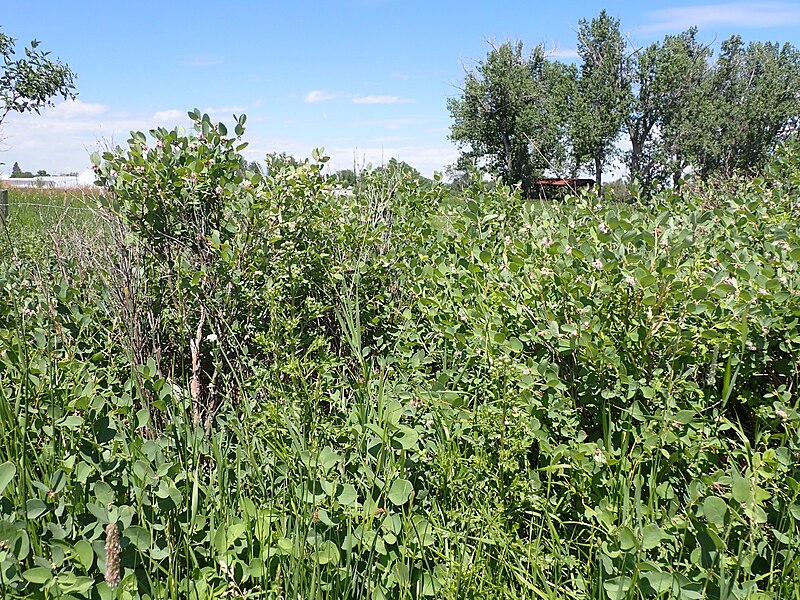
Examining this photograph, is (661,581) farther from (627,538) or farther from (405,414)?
(405,414)

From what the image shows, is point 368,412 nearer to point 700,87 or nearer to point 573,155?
point 573,155

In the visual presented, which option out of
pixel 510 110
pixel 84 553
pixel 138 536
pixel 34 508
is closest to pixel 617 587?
pixel 138 536

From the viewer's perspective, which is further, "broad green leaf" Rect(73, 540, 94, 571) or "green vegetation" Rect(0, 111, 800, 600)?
"green vegetation" Rect(0, 111, 800, 600)

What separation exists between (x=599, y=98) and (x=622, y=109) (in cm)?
177

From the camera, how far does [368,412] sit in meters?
2.16

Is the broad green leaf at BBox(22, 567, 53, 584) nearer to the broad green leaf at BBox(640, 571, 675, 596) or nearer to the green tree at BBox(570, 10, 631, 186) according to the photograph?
the broad green leaf at BBox(640, 571, 675, 596)

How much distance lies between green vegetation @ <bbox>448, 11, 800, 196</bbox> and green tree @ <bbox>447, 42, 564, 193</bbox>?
0.07 m

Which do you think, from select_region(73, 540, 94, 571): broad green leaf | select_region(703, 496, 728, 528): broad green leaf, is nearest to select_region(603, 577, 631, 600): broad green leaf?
select_region(703, 496, 728, 528): broad green leaf

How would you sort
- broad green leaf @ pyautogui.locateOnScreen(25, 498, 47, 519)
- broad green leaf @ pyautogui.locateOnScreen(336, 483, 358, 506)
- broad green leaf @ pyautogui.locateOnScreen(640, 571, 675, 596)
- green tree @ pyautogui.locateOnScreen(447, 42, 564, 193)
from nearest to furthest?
broad green leaf @ pyautogui.locateOnScreen(25, 498, 47, 519), broad green leaf @ pyautogui.locateOnScreen(640, 571, 675, 596), broad green leaf @ pyautogui.locateOnScreen(336, 483, 358, 506), green tree @ pyautogui.locateOnScreen(447, 42, 564, 193)

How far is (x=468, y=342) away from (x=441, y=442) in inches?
18.9

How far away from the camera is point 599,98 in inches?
1770

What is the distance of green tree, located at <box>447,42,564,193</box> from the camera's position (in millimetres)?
42625

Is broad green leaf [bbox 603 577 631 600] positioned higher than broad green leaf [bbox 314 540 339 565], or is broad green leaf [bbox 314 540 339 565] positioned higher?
broad green leaf [bbox 314 540 339 565]

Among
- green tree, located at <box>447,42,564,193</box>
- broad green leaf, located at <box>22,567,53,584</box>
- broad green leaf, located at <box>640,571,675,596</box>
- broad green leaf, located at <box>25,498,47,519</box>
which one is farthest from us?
green tree, located at <box>447,42,564,193</box>
